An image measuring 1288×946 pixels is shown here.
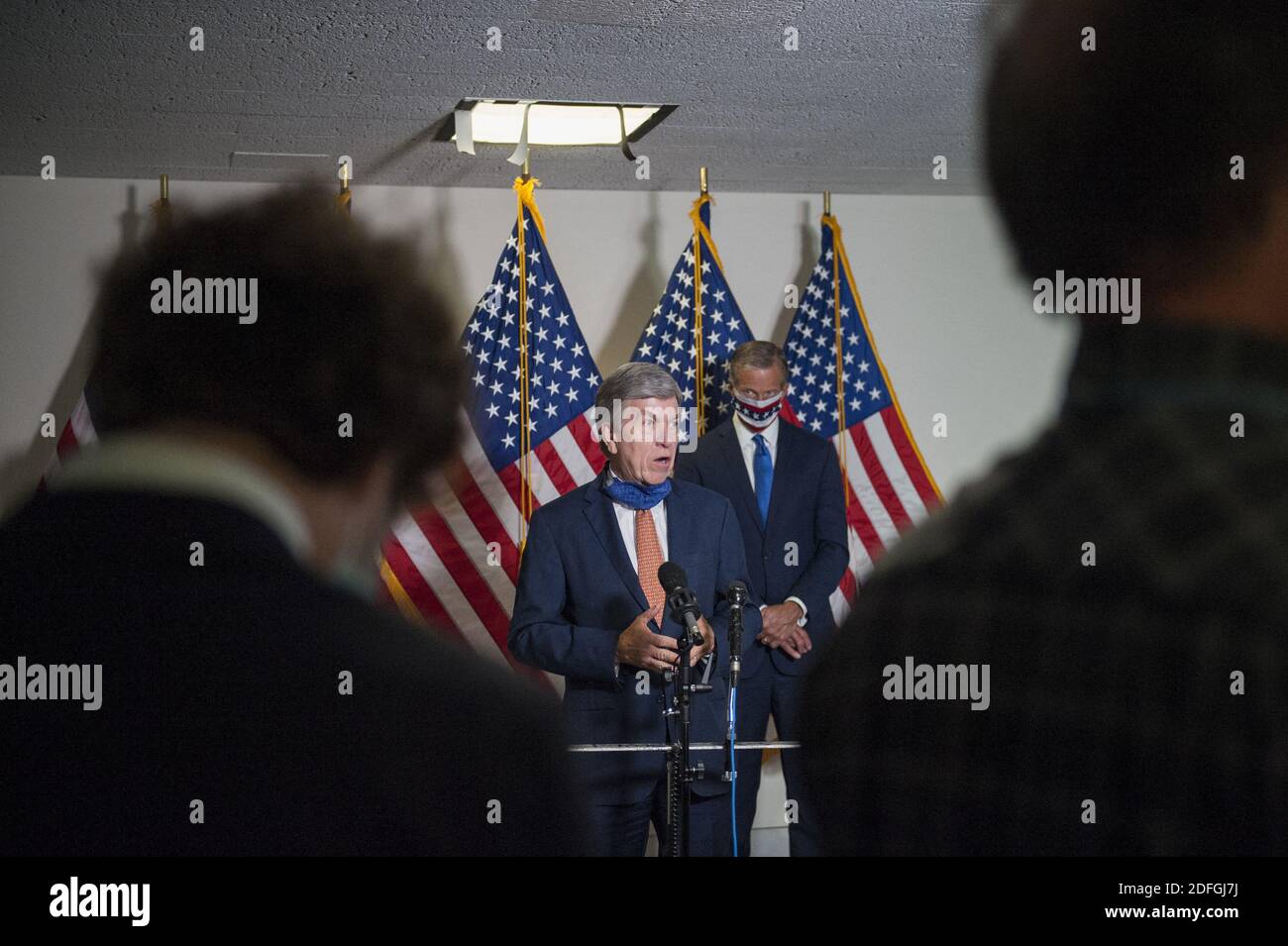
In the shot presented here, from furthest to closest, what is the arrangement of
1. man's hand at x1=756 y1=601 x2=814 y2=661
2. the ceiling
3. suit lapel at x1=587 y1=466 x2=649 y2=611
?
man's hand at x1=756 y1=601 x2=814 y2=661, the ceiling, suit lapel at x1=587 y1=466 x2=649 y2=611

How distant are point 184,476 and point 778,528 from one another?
1.93 meters

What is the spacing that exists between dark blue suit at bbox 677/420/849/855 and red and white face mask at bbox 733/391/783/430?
5.1 inches

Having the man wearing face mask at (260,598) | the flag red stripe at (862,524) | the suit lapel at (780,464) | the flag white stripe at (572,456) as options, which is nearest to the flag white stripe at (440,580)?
the man wearing face mask at (260,598)

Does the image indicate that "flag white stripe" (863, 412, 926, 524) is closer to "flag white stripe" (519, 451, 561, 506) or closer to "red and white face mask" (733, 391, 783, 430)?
"red and white face mask" (733, 391, 783, 430)

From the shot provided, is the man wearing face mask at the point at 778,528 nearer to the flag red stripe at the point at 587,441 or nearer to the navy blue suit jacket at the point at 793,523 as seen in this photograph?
the navy blue suit jacket at the point at 793,523

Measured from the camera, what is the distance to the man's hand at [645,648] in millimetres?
2666

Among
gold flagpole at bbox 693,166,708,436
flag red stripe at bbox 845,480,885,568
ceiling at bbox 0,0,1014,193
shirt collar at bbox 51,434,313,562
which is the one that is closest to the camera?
ceiling at bbox 0,0,1014,193

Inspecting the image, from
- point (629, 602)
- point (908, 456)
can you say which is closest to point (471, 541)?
point (629, 602)

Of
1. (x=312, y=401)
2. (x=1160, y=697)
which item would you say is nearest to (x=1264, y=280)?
(x=1160, y=697)

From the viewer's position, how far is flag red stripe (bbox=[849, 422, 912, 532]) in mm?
4355

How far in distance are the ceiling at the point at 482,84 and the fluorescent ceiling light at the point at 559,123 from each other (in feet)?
0.22

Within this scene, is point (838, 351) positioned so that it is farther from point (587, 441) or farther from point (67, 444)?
point (67, 444)

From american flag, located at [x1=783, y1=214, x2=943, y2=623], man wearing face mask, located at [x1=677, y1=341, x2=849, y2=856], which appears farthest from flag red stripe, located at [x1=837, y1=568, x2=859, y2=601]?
man wearing face mask, located at [x1=677, y1=341, x2=849, y2=856]
